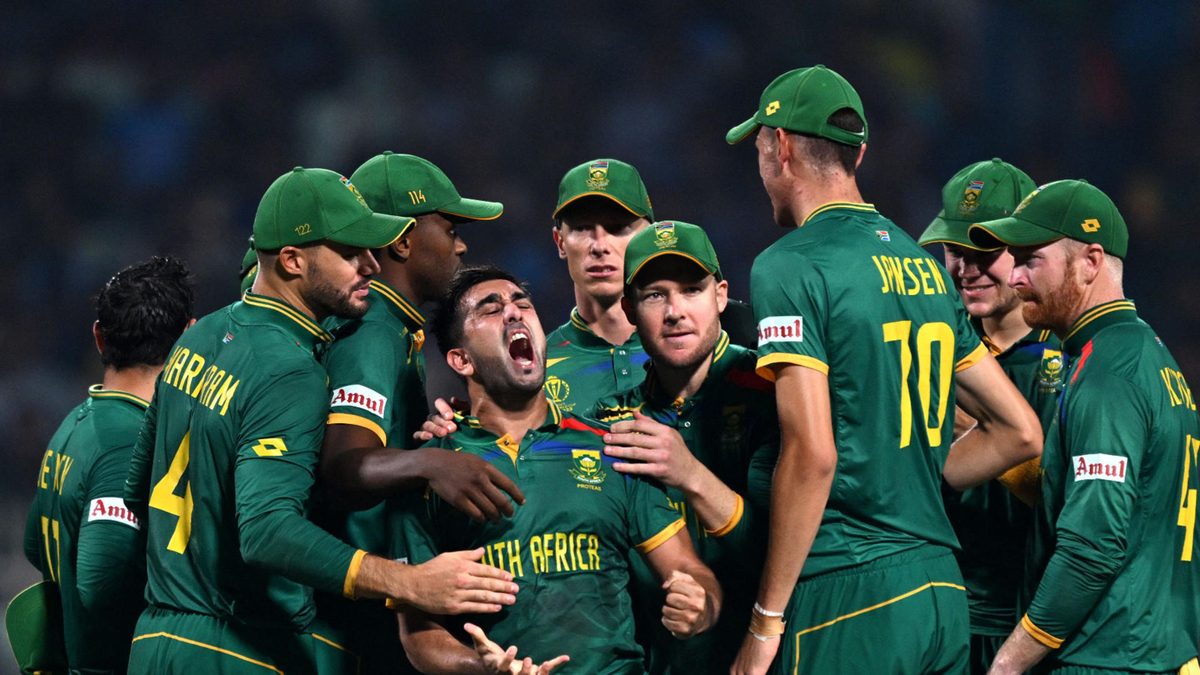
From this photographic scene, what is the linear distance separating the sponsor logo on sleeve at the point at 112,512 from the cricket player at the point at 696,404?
1498 millimetres

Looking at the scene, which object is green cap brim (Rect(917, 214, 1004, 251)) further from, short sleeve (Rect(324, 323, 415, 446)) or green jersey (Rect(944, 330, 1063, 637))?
short sleeve (Rect(324, 323, 415, 446))

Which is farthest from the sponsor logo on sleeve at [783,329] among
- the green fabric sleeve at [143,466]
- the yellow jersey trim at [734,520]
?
the green fabric sleeve at [143,466]

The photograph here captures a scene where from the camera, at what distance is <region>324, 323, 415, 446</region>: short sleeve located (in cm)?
349

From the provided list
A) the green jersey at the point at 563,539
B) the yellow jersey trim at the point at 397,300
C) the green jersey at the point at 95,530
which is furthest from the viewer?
the green jersey at the point at 95,530

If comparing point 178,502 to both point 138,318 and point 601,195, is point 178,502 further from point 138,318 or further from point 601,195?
point 601,195

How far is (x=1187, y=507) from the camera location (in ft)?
12.2

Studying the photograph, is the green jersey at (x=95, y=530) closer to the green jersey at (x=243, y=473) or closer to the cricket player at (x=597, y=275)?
the green jersey at (x=243, y=473)

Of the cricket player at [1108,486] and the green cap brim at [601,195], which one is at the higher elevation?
the green cap brim at [601,195]

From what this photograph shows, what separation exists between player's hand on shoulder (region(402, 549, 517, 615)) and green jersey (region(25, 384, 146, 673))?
3.86 feet

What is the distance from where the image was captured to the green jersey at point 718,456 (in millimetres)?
3623

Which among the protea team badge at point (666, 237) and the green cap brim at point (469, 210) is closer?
the protea team badge at point (666, 237)

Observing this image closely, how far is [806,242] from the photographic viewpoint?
11.1 ft

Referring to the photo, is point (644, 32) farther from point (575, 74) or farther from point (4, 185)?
point (4, 185)

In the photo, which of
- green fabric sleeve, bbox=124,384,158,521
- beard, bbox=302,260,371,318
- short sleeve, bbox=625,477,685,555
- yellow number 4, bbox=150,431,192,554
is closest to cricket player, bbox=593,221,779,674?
short sleeve, bbox=625,477,685,555
